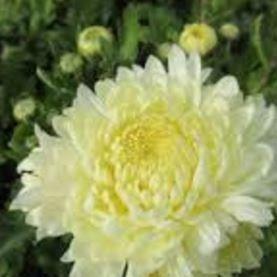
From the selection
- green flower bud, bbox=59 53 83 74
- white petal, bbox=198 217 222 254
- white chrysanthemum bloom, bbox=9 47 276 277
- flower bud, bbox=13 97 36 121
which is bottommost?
white petal, bbox=198 217 222 254

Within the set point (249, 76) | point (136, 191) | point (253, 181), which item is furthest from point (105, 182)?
point (249, 76)

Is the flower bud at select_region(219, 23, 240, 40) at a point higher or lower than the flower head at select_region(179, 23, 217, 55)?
lower

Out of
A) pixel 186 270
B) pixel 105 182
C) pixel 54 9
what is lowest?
pixel 186 270

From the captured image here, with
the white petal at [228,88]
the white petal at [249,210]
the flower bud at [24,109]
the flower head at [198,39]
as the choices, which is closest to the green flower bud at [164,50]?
the flower head at [198,39]

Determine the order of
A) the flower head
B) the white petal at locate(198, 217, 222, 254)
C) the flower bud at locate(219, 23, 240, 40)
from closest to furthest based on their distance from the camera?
1. the white petal at locate(198, 217, 222, 254)
2. the flower head
3. the flower bud at locate(219, 23, 240, 40)

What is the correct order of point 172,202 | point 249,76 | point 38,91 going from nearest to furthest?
point 172,202, point 249,76, point 38,91

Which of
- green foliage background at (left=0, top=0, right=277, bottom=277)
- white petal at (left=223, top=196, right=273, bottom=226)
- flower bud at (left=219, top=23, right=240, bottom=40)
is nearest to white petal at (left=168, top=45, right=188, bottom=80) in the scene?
white petal at (left=223, top=196, right=273, bottom=226)

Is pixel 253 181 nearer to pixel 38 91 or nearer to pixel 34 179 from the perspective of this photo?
pixel 34 179

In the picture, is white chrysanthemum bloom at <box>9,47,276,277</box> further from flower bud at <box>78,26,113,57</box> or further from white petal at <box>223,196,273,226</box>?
flower bud at <box>78,26,113,57</box>

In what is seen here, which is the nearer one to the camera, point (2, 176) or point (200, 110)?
point (200, 110)
